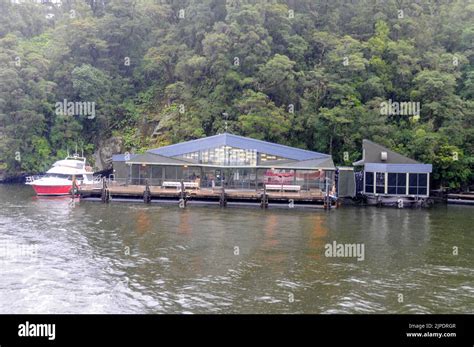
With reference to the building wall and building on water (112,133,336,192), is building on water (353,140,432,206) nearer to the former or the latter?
building on water (112,133,336,192)

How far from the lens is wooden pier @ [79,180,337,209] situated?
38656 millimetres

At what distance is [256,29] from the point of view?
2232 inches

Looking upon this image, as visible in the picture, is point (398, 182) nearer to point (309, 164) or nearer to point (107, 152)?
point (309, 164)

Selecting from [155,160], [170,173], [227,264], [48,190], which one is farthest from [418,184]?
[48,190]

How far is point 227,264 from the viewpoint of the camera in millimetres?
19562

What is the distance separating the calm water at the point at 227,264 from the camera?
49.0 feet

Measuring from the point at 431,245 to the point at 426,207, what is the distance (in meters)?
17.9

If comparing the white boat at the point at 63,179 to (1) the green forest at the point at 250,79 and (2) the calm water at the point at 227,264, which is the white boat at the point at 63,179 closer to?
(1) the green forest at the point at 250,79

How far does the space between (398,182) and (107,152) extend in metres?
36.2

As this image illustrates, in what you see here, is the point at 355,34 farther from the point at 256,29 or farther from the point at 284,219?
the point at 284,219

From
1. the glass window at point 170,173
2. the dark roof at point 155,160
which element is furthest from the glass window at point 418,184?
the glass window at point 170,173

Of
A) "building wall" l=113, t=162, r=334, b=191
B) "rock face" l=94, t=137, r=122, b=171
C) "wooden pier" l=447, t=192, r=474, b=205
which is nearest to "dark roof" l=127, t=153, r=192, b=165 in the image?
"building wall" l=113, t=162, r=334, b=191

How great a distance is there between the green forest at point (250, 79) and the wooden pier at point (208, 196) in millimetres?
12051
